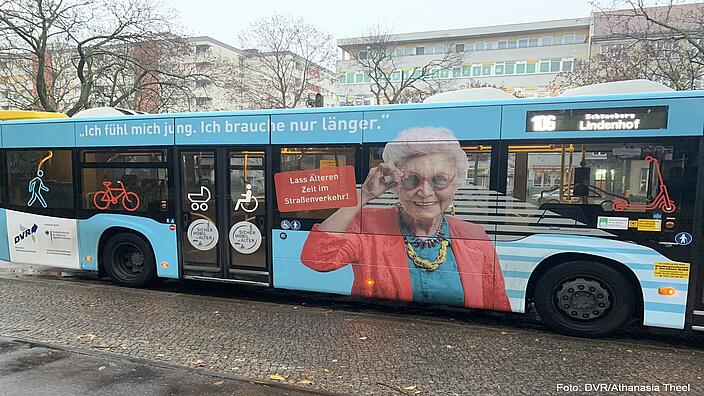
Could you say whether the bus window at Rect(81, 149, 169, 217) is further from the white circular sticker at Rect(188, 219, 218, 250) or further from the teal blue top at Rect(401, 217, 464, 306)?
the teal blue top at Rect(401, 217, 464, 306)

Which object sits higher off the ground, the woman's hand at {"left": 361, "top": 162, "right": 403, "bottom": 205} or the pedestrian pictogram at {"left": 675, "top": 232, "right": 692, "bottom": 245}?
the woman's hand at {"left": 361, "top": 162, "right": 403, "bottom": 205}

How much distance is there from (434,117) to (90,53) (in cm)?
2031

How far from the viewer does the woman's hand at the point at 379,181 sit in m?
5.98

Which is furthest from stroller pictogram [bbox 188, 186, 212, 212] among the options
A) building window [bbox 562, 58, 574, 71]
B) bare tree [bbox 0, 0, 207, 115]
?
building window [bbox 562, 58, 574, 71]

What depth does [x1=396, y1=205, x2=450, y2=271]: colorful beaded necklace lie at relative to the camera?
5.87m

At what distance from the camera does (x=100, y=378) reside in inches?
167

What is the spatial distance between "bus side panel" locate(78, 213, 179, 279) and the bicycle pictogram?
16 cm

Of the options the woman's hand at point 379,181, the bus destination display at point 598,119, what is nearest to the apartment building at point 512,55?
the woman's hand at point 379,181

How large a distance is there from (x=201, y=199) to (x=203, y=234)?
541 millimetres

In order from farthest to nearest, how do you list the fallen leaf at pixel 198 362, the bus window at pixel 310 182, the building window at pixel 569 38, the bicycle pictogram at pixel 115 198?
the building window at pixel 569 38 < the bicycle pictogram at pixel 115 198 < the bus window at pixel 310 182 < the fallen leaf at pixel 198 362

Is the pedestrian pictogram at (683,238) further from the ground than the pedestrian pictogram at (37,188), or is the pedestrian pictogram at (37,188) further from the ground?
the pedestrian pictogram at (37,188)

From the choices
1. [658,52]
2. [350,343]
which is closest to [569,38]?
[658,52]

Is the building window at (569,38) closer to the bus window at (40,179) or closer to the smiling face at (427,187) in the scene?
the smiling face at (427,187)

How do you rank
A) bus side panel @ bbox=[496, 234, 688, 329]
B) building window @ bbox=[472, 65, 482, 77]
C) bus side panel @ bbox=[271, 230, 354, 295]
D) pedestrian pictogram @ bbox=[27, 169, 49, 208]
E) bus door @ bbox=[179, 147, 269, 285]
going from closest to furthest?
1. bus side panel @ bbox=[496, 234, 688, 329]
2. bus side panel @ bbox=[271, 230, 354, 295]
3. bus door @ bbox=[179, 147, 269, 285]
4. pedestrian pictogram @ bbox=[27, 169, 49, 208]
5. building window @ bbox=[472, 65, 482, 77]
